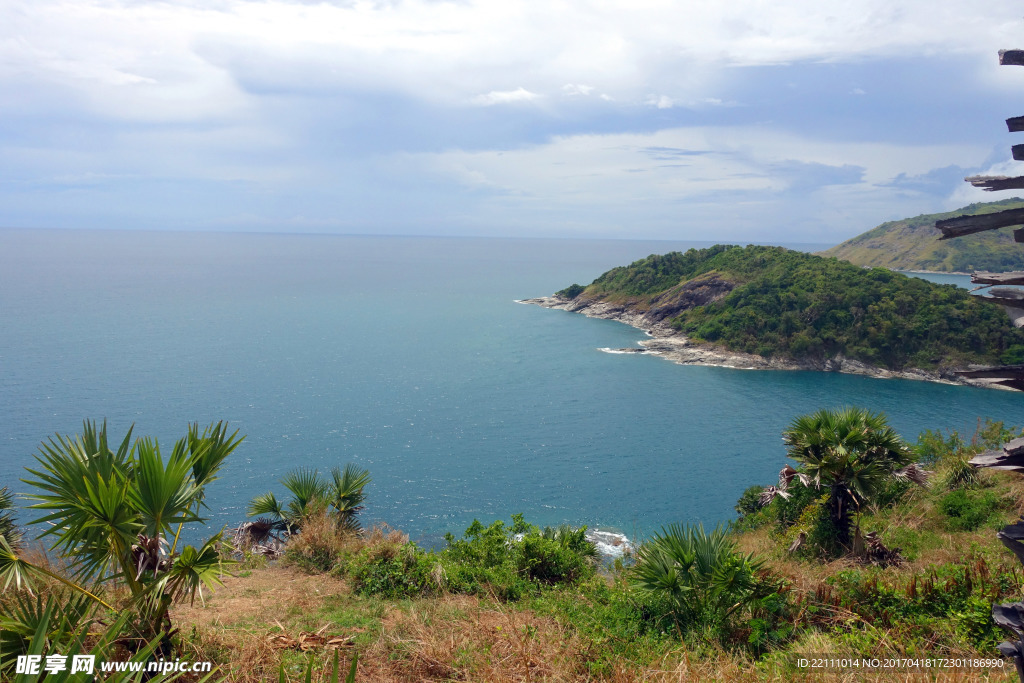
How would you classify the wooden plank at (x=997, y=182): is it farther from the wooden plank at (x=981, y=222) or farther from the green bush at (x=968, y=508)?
the green bush at (x=968, y=508)

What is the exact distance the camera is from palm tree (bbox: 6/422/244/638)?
454 cm

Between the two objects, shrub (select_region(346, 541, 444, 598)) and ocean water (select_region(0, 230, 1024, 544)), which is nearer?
shrub (select_region(346, 541, 444, 598))

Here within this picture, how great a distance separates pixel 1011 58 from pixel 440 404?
4137cm

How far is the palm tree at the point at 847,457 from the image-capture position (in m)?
Answer: 10.4

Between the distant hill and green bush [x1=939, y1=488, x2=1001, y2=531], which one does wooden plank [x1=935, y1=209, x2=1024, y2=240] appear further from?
the distant hill

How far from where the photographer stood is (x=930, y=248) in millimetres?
144625

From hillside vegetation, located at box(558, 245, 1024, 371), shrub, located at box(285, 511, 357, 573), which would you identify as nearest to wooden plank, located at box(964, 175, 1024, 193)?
shrub, located at box(285, 511, 357, 573)

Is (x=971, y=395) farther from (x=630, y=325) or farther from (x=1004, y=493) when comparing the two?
(x=1004, y=493)

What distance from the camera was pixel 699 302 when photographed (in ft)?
223

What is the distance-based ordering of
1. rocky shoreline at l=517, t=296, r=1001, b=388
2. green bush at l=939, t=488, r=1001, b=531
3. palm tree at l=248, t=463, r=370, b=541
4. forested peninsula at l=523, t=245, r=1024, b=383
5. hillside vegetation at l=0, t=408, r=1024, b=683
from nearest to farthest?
hillside vegetation at l=0, t=408, r=1024, b=683, green bush at l=939, t=488, r=1001, b=531, palm tree at l=248, t=463, r=370, b=541, rocky shoreline at l=517, t=296, r=1001, b=388, forested peninsula at l=523, t=245, r=1024, b=383

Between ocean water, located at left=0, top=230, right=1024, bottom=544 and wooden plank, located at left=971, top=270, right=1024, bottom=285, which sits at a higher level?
wooden plank, located at left=971, top=270, right=1024, bottom=285

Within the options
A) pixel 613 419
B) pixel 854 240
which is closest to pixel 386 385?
pixel 613 419

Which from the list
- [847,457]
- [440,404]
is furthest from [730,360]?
[847,457]

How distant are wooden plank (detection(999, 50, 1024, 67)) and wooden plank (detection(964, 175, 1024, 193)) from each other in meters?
0.58
